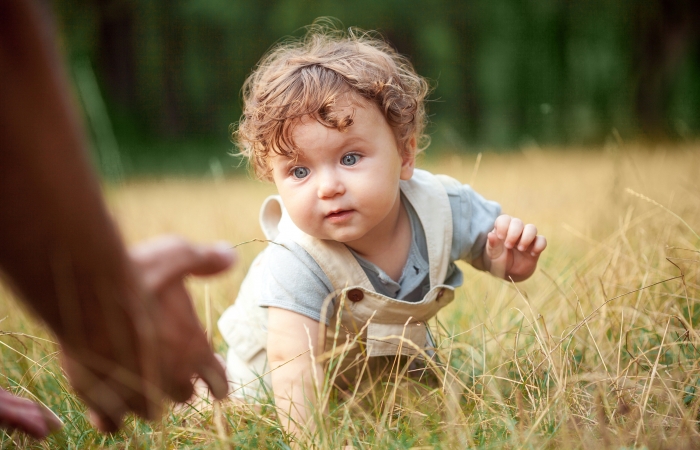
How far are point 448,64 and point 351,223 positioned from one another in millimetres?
7014

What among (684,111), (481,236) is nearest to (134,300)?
(481,236)

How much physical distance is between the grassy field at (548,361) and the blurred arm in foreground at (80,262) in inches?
7.8

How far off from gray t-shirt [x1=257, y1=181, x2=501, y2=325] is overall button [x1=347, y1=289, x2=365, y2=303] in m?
0.05

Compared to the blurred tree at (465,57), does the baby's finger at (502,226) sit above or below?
above

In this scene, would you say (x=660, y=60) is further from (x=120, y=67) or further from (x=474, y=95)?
(x=120, y=67)

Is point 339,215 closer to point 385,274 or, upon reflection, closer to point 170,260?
point 385,274

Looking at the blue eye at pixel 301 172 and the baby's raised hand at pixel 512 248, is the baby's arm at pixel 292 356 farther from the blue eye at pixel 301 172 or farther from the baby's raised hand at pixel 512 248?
the baby's raised hand at pixel 512 248

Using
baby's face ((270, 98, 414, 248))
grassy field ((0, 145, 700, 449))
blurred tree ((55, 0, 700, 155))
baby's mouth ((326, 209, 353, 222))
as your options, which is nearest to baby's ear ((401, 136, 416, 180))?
baby's face ((270, 98, 414, 248))

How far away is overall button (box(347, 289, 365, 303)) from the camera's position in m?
1.41

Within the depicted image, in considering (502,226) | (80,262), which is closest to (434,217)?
(502,226)

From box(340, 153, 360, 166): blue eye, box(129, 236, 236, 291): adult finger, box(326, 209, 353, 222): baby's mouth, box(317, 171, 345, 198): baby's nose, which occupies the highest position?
box(129, 236, 236, 291): adult finger

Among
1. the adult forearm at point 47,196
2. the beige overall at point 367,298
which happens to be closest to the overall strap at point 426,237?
the beige overall at point 367,298

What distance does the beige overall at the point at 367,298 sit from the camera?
1.41 metres

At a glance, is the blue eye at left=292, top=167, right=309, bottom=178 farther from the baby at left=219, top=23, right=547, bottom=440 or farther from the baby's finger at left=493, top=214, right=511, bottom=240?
the baby's finger at left=493, top=214, right=511, bottom=240
